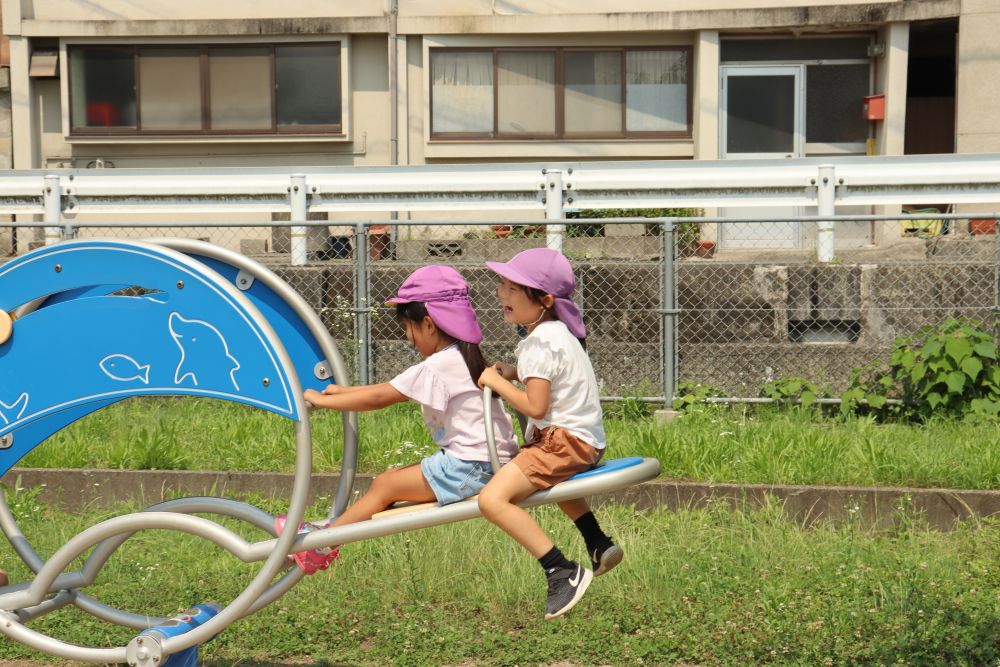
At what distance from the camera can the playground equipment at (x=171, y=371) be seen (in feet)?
12.8

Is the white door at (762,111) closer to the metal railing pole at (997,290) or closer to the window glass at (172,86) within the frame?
the window glass at (172,86)

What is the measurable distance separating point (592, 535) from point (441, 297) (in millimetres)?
1020

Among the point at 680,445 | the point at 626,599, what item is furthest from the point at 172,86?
the point at 626,599

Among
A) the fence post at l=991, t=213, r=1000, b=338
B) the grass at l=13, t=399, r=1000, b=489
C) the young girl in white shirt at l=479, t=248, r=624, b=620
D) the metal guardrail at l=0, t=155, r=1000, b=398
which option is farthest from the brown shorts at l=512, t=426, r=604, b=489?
the fence post at l=991, t=213, r=1000, b=338

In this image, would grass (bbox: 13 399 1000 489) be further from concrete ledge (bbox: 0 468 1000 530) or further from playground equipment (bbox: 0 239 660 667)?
playground equipment (bbox: 0 239 660 667)

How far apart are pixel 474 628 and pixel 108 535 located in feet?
5.99

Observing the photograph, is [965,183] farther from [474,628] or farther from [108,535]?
[108,535]

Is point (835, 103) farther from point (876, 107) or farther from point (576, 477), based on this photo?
point (576, 477)

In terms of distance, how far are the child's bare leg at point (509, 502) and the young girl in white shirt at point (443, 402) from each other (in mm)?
146

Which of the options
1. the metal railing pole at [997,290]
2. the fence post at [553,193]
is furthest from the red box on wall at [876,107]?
the metal railing pole at [997,290]

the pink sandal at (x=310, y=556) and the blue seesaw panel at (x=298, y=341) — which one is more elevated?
the blue seesaw panel at (x=298, y=341)

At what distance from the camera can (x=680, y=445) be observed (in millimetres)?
7426

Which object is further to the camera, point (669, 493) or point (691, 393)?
point (691, 393)

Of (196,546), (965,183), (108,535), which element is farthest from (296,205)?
(108,535)
